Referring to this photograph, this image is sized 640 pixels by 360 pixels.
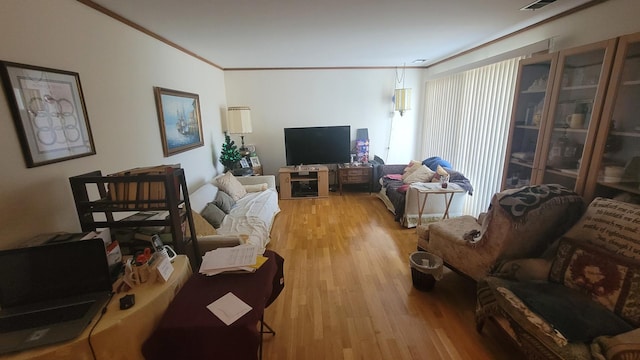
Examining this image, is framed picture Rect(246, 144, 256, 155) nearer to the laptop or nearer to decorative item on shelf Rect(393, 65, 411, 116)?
decorative item on shelf Rect(393, 65, 411, 116)

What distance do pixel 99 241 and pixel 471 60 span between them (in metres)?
4.60

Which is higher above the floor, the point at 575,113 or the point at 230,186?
the point at 575,113

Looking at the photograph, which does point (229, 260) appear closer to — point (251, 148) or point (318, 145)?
point (318, 145)

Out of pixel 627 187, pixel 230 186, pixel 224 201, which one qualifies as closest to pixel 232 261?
pixel 224 201

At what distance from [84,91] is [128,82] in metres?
0.50

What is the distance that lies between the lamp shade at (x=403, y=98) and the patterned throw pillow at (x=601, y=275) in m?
3.75

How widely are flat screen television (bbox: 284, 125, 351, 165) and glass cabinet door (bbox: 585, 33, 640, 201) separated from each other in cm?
352

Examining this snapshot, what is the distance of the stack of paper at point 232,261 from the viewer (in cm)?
147

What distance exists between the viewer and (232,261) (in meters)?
1.53

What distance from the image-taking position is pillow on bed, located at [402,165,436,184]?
4035 mm

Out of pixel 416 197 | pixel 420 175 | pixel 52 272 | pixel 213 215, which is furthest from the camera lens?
pixel 420 175

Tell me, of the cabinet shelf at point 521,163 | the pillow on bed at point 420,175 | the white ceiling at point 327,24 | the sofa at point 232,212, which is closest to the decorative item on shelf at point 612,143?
the cabinet shelf at point 521,163

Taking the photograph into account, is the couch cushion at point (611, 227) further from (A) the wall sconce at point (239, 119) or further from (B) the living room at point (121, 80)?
(A) the wall sconce at point (239, 119)

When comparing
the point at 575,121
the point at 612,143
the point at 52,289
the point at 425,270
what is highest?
the point at 575,121
